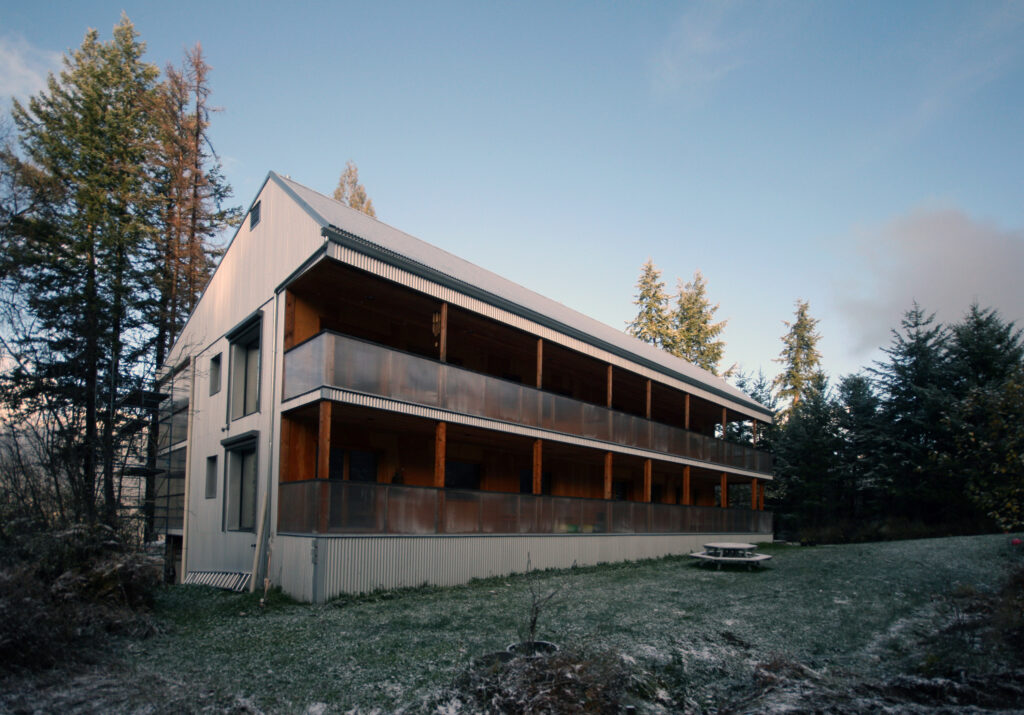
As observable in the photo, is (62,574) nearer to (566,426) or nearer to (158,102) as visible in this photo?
(566,426)

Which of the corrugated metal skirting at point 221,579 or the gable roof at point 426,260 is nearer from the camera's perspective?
the gable roof at point 426,260

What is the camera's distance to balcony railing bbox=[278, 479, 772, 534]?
510 inches

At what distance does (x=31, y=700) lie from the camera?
678 centimetres

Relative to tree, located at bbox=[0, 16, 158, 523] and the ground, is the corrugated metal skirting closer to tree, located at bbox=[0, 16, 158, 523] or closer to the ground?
the ground

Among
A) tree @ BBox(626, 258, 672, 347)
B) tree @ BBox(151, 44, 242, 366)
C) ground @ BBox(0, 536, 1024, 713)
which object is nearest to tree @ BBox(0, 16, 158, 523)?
tree @ BBox(151, 44, 242, 366)

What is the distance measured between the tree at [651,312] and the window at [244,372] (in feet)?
104

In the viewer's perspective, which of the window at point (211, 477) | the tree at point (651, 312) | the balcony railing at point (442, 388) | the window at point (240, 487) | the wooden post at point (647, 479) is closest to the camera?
the balcony railing at point (442, 388)

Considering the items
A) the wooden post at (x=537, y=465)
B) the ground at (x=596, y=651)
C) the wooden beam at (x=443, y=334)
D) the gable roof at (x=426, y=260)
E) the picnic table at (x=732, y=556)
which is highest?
the gable roof at (x=426, y=260)

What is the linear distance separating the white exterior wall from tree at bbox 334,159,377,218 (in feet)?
62.8

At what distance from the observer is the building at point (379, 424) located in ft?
44.5

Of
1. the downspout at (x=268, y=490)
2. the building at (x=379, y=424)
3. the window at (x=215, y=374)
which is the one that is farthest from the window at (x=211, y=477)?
the downspout at (x=268, y=490)

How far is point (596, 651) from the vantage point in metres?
8.14

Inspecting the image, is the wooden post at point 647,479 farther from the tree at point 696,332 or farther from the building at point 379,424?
the tree at point 696,332

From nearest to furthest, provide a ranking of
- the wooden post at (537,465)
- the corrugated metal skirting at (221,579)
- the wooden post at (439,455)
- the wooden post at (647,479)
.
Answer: the wooden post at (439,455) → the corrugated metal skirting at (221,579) → the wooden post at (537,465) → the wooden post at (647,479)
